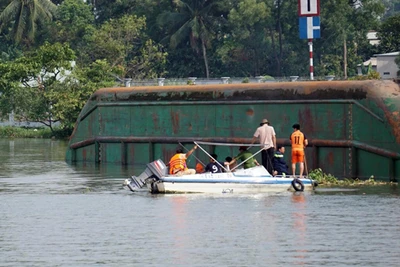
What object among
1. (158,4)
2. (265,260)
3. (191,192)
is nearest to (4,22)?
(158,4)

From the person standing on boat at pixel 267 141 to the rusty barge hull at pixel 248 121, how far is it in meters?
1.67

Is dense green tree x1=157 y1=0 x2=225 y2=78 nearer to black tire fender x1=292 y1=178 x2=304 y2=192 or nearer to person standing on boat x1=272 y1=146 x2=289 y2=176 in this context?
person standing on boat x1=272 y1=146 x2=289 y2=176

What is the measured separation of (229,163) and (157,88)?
359 inches

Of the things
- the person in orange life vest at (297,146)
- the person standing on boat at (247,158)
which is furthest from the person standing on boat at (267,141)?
the person standing on boat at (247,158)

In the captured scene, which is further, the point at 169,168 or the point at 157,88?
the point at 157,88

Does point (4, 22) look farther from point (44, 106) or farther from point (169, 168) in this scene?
point (169, 168)

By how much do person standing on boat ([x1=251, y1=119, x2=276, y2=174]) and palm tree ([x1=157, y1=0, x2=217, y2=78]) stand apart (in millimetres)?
58458

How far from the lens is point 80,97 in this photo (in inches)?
2672

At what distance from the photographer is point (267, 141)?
99.2 ft

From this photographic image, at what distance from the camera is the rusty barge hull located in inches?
1181

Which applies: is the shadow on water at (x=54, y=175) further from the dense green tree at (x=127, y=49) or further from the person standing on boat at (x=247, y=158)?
the dense green tree at (x=127, y=49)

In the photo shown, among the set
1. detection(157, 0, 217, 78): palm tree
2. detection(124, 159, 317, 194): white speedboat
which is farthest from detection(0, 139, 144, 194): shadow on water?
detection(157, 0, 217, 78): palm tree

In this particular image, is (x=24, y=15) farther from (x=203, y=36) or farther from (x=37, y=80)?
(x=37, y=80)

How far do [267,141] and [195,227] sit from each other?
780 cm
